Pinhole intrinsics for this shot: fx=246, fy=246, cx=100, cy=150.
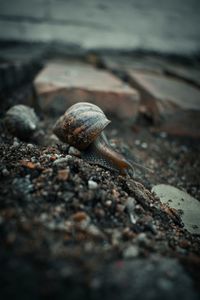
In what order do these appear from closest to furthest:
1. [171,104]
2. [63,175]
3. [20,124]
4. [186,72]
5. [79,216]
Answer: [79,216] < [63,175] < [20,124] < [171,104] < [186,72]

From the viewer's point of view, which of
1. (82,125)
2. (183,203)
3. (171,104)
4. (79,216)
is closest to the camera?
(79,216)

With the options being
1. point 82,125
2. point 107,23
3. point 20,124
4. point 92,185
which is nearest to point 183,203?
point 92,185

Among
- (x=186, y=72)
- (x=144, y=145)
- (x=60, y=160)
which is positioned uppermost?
(x=186, y=72)

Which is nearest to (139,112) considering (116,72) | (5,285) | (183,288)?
(116,72)

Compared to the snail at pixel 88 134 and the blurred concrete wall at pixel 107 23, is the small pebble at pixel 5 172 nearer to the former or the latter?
the snail at pixel 88 134

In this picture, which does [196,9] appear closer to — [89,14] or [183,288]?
[89,14]

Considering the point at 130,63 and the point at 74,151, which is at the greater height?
the point at 130,63

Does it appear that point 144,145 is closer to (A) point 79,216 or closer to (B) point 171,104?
(B) point 171,104
